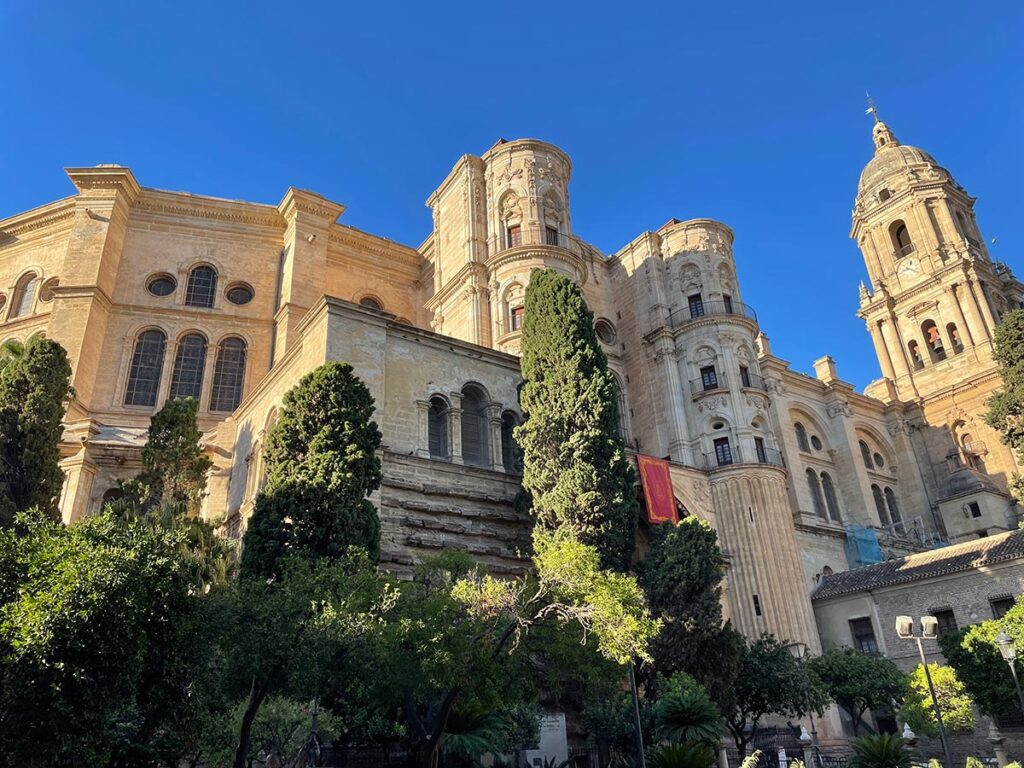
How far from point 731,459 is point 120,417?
878 inches

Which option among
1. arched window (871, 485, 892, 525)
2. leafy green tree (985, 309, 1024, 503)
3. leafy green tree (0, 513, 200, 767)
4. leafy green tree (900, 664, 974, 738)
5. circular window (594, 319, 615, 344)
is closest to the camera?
leafy green tree (0, 513, 200, 767)

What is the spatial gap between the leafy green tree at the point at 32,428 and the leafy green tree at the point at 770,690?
57.9 ft

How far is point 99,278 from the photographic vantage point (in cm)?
2992

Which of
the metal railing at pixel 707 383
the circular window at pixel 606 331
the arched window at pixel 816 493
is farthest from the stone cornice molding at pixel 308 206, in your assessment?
the arched window at pixel 816 493

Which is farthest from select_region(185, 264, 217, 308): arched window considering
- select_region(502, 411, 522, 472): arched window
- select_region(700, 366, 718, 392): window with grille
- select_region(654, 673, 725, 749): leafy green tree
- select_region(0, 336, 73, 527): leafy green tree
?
select_region(654, 673, 725, 749): leafy green tree

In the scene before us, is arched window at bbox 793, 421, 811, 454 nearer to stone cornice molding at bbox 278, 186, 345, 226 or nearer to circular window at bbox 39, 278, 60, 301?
stone cornice molding at bbox 278, 186, 345, 226

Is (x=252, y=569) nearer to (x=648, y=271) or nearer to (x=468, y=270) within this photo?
(x=468, y=270)

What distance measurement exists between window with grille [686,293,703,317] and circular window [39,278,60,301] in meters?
26.1

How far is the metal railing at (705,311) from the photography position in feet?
101

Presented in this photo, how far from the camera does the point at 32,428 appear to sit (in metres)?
18.0

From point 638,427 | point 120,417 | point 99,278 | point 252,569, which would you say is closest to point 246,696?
point 252,569

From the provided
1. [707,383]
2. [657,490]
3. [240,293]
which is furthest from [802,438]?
[240,293]

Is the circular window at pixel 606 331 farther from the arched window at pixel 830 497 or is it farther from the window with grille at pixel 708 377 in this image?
the arched window at pixel 830 497

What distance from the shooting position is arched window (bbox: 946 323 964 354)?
44.0 metres
